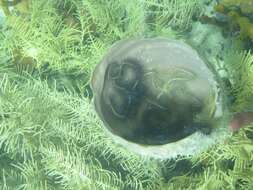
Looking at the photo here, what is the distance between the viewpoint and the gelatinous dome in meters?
2.03

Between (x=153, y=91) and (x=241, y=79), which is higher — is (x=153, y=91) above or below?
below

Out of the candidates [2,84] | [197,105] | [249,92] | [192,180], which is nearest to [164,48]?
[197,105]

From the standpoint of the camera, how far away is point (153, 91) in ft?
7.65

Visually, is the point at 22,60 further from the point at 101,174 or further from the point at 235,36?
the point at 235,36

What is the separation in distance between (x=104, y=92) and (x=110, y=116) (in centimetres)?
14

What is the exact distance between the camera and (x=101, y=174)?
1935 millimetres

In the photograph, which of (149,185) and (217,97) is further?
(149,185)

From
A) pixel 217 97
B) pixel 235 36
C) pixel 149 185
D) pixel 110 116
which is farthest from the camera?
pixel 235 36

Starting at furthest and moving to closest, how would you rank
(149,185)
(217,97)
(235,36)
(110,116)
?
(235,36)
(110,116)
(149,185)
(217,97)

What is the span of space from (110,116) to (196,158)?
0.51 meters

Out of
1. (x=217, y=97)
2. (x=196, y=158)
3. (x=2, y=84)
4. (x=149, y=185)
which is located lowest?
(x=149, y=185)

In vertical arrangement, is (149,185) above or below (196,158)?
below

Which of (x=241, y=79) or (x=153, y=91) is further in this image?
(x=153, y=91)

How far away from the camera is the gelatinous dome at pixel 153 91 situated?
2.03m
